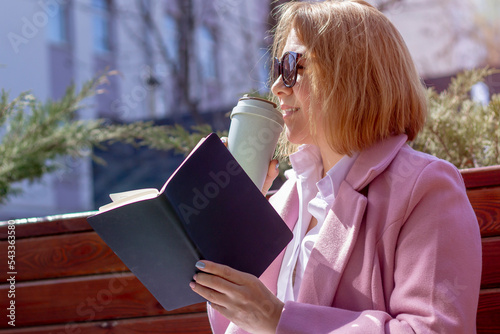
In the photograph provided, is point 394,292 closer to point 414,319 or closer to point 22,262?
point 414,319

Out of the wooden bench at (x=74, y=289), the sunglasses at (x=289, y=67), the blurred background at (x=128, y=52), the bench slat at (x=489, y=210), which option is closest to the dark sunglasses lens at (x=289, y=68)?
the sunglasses at (x=289, y=67)

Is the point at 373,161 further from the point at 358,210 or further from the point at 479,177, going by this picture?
the point at 479,177

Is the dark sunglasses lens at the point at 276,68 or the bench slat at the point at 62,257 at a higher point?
the dark sunglasses lens at the point at 276,68

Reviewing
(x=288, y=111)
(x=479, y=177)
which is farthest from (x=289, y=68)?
(x=479, y=177)

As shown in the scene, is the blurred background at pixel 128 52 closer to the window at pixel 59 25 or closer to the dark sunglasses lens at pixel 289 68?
the window at pixel 59 25

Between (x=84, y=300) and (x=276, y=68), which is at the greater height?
(x=276, y=68)

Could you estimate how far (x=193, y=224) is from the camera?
51.0 inches

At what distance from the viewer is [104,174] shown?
7.34 m

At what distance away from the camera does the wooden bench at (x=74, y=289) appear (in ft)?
7.23

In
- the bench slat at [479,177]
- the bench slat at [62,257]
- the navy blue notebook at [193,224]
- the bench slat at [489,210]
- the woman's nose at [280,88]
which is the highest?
the woman's nose at [280,88]

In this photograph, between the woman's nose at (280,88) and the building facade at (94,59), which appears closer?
the woman's nose at (280,88)

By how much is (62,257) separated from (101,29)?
38.7ft

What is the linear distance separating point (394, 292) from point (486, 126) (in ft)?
4.26

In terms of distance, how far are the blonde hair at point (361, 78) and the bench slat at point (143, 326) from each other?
0.95m
